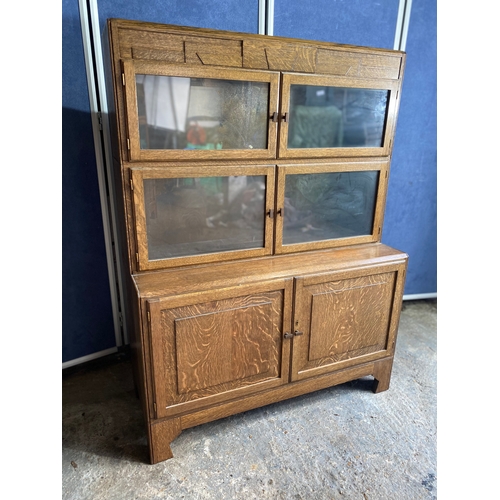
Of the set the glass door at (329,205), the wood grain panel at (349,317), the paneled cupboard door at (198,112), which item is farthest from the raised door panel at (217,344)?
the paneled cupboard door at (198,112)

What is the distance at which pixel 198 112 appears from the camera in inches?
53.6

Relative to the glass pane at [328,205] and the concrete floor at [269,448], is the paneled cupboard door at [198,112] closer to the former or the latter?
the glass pane at [328,205]

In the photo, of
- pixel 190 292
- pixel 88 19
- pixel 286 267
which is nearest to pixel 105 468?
pixel 190 292

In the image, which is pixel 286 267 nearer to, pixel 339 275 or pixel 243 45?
pixel 339 275

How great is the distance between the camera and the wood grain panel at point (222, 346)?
1354mm

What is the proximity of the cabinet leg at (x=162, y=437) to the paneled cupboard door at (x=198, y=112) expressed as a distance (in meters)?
0.98

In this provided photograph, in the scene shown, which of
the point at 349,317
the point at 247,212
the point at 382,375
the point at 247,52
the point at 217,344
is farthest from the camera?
the point at 382,375

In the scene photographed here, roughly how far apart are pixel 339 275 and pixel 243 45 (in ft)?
3.03

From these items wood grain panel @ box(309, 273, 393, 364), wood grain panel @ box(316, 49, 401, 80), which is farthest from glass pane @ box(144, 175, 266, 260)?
wood grain panel @ box(316, 49, 401, 80)

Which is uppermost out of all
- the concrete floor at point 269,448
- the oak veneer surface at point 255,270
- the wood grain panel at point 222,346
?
the oak veneer surface at point 255,270

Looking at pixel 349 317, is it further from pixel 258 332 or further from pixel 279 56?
pixel 279 56

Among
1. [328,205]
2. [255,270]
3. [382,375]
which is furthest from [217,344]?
[382,375]

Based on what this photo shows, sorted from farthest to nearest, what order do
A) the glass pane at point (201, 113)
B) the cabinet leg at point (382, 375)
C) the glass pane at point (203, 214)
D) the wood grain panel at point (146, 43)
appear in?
the cabinet leg at point (382, 375), the glass pane at point (203, 214), the glass pane at point (201, 113), the wood grain panel at point (146, 43)

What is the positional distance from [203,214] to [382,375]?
1.16 metres
